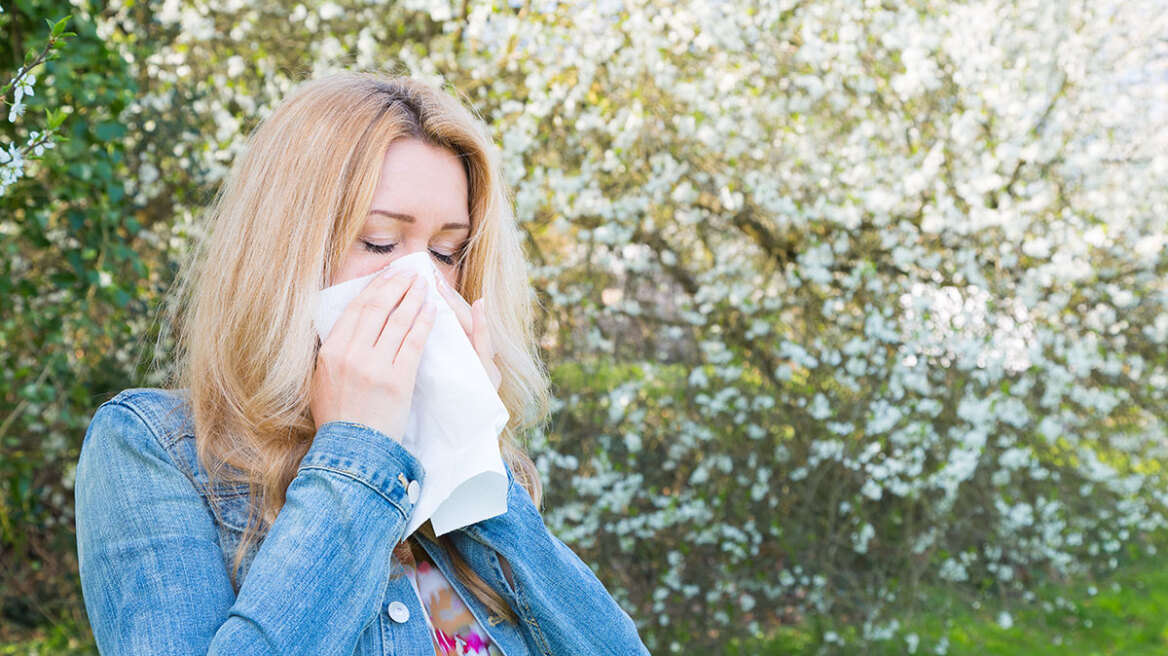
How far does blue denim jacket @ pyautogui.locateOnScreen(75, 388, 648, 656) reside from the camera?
1.10m

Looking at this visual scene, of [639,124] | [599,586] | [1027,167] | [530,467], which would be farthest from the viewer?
[1027,167]

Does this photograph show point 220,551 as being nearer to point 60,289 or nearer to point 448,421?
point 448,421

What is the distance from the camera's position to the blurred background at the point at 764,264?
3912 mm

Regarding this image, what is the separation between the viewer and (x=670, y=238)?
4.25 metres

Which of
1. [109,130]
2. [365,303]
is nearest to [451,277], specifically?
[365,303]

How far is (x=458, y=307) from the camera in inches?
56.6

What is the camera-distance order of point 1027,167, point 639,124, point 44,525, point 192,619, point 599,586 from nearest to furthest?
point 192,619 → point 599,586 → point 639,124 → point 1027,167 → point 44,525

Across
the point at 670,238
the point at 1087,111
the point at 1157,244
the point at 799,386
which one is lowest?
the point at 799,386

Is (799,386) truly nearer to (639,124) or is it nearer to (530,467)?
(639,124)

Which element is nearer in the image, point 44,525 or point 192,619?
point 192,619

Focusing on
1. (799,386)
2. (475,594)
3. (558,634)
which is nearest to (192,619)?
(475,594)

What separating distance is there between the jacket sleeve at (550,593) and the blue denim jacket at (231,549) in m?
0.08

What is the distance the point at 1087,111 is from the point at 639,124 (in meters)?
2.13

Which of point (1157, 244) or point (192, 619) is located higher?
point (1157, 244)
